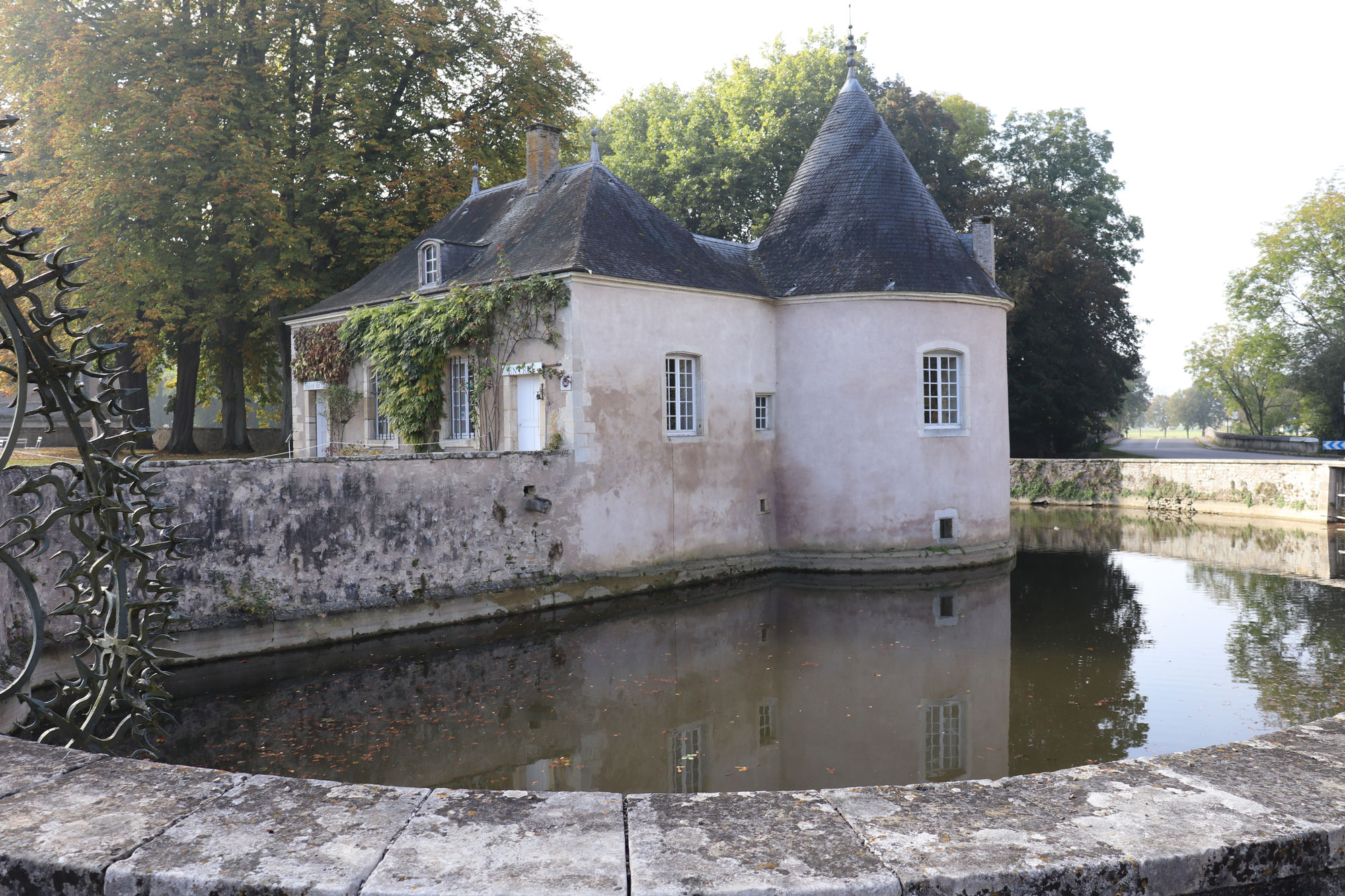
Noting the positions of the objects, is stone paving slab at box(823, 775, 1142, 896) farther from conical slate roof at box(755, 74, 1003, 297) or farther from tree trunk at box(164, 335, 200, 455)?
tree trunk at box(164, 335, 200, 455)

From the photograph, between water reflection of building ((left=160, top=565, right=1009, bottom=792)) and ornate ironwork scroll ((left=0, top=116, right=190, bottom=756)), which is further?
water reflection of building ((left=160, top=565, right=1009, bottom=792))

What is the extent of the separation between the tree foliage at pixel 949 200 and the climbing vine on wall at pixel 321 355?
12.0 metres

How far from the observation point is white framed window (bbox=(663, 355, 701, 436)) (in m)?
14.3

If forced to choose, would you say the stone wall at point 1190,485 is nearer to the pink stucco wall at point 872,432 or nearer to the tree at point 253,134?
the pink stucco wall at point 872,432

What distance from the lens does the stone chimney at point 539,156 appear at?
55.1ft

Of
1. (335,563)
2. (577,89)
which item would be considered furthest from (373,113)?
(335,563)

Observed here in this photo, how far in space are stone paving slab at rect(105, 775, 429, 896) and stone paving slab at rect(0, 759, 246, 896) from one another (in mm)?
57

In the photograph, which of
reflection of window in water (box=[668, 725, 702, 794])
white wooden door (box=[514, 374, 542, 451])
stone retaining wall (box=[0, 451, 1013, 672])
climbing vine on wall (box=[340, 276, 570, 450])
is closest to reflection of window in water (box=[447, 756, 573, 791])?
reflection of window in water (box=[668, 725, 702, 794])

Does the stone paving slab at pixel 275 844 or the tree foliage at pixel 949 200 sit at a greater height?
the tree foliage at pixel 949 200

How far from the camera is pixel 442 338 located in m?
14.3

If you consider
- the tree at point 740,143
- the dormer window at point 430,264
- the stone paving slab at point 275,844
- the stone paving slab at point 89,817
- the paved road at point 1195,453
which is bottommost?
the stone paving slab at point 275,844

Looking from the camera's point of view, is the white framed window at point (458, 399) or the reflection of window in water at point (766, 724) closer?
the reflection of window in water at point (766, 724)

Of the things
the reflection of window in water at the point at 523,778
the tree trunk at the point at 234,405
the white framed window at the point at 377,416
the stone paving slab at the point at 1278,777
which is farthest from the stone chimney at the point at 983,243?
the tree trunk at the point at 234,405

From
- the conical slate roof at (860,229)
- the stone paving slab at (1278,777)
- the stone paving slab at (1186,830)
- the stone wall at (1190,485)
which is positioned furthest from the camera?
the stone wall at (1190,485)
